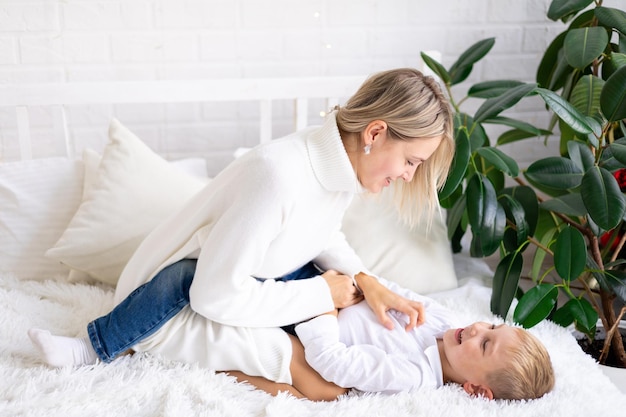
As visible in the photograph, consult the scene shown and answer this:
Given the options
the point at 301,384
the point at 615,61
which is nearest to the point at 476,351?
the point at 301,384

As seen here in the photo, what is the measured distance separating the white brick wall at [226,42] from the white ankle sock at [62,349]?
91cm

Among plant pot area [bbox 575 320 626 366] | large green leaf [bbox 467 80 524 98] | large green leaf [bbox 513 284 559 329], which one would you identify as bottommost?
plant pot area [bbox 575 320 626 366]

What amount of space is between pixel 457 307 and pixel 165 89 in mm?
950

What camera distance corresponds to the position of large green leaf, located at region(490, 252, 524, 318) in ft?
5.31

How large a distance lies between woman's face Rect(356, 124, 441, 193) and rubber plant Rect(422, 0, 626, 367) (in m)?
0.33

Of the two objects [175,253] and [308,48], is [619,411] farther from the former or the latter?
[308,48]

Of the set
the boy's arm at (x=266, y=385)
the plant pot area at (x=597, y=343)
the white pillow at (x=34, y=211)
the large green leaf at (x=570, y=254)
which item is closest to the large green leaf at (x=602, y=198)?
the large green leaf at (x=570, y=254)

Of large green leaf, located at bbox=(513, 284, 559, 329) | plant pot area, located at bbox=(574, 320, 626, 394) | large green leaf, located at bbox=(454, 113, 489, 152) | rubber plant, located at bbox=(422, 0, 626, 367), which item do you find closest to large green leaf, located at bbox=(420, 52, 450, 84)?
rubber plant, located at bbox=(422, 0, 626, 367)

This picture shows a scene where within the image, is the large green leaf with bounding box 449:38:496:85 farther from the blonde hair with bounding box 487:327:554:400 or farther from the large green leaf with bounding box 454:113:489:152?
the blonde hair with bounding box 487:327:554:400

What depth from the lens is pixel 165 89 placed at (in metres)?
1.87

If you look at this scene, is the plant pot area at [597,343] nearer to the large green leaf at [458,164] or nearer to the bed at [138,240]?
the bed at [138,240]

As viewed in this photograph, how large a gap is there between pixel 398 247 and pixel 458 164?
0.97 ft

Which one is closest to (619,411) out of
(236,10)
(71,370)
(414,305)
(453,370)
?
(453,370)

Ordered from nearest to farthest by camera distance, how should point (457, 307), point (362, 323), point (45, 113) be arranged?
point (362, 323), point (457, 307), point (45, 113)
